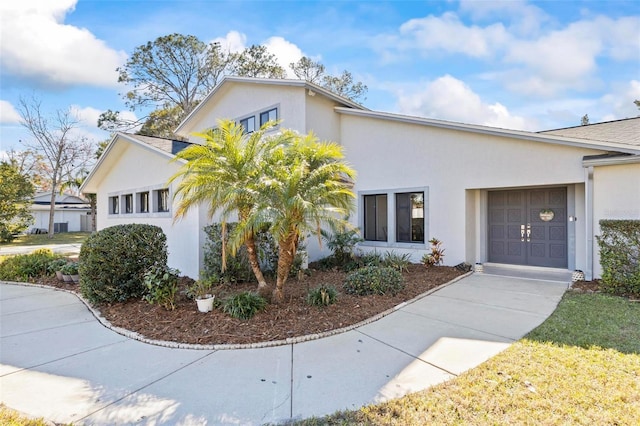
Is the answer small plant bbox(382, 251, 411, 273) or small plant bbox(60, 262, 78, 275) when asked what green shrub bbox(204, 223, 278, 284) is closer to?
small plant bbox(382, 251, 411, 273)

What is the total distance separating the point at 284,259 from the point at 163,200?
6.38 meters

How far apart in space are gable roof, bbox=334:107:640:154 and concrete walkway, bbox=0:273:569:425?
4030 mm

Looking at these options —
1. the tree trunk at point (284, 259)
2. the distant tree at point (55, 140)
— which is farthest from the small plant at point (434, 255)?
the distant tree at point (55, 140)

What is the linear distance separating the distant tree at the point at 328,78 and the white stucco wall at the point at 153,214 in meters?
19.6

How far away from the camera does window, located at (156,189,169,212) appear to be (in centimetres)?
1054

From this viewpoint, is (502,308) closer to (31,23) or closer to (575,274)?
(575,274)

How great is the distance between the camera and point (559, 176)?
27.8ft

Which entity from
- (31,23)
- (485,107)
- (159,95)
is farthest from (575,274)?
(159,95)

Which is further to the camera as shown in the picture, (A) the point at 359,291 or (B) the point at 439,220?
(B) the point at 439,220

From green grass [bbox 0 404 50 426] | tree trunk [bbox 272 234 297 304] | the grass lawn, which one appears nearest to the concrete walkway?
green grass [bbox 0 404 50 426]

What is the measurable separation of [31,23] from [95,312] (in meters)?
9.87

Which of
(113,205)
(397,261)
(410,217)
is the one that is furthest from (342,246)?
(113,205)

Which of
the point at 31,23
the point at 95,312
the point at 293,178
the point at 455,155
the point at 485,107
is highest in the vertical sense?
the point at 485,107

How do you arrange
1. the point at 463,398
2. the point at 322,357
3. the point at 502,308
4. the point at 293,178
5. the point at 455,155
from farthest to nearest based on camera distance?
the point at 455,155
the point at 502,308
the point at 293,178
the point at 322,357
the point at 463,398
